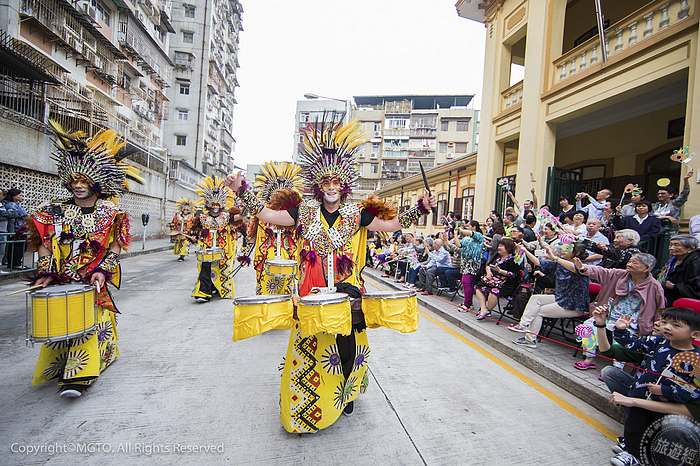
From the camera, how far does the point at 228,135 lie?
167 ft

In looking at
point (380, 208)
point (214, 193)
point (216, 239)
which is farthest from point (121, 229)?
point (214, 193)

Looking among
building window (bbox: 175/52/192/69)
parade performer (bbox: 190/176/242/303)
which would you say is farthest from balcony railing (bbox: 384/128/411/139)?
parade performer (bbox: 190/176/242/303)

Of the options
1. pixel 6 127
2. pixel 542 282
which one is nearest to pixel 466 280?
pixel 542 282

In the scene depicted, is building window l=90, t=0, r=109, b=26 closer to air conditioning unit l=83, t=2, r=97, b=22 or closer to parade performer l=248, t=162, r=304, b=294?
air conditioning unit l=83, t=2, r=97, b=22

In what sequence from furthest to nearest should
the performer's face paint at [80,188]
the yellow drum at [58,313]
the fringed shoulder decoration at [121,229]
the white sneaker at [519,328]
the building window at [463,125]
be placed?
1. the building window at [463,125]
2. the white sneaker at [519,328]
3. the fringed shoulder decoration at [121,229]
4. the performer's face paint at [80,188]
5. the yellow drum at [58,313]

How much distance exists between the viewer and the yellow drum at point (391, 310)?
2549 mm

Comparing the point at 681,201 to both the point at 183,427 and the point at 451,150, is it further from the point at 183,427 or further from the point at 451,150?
the point at 451,150

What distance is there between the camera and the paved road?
2439mm

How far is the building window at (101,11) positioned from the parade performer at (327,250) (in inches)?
938

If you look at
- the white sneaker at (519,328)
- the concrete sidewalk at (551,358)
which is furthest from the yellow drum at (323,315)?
the white sneaker at (519,328)

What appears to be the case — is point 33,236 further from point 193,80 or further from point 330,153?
point 193,80

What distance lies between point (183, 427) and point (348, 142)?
2.74 meters

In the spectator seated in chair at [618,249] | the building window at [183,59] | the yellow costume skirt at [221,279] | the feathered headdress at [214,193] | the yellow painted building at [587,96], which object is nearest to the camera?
the spectator seated in chair at [618,249]

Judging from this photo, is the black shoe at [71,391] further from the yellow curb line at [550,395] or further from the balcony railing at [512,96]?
the balcony railing at [512,96]
